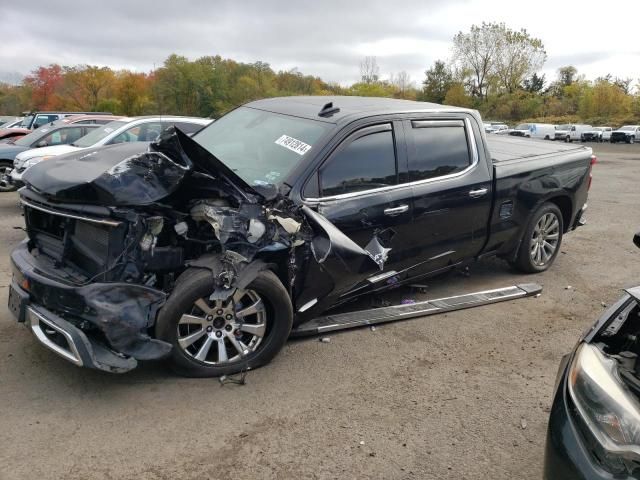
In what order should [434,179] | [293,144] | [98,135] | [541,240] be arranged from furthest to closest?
[98,135]
[541,240]
[434,179]
[293,144]

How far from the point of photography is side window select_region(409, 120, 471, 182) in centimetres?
453

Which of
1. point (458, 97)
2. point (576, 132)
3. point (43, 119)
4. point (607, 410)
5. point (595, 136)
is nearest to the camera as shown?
point (607, 410)

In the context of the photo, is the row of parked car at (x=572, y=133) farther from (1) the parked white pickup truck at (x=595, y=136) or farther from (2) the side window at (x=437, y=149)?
(2) the side window at (x=437, y=149)

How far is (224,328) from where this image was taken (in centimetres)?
358

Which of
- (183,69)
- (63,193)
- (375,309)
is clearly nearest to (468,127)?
(375,309)

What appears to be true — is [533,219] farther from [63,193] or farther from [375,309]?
[63,193]

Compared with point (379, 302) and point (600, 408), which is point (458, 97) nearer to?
point (379, 302)

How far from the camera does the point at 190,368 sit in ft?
11.5

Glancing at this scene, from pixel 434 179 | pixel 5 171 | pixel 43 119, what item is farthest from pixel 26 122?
pixel 434 179

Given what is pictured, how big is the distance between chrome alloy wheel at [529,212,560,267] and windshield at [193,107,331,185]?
2.96 meters

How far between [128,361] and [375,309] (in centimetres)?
226

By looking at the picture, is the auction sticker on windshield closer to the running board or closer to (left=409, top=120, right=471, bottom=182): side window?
(left=409, top=120, right=471, bottom=182): side window

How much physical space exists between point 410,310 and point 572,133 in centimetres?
4695

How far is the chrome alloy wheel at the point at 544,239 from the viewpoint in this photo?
19.2 ft
